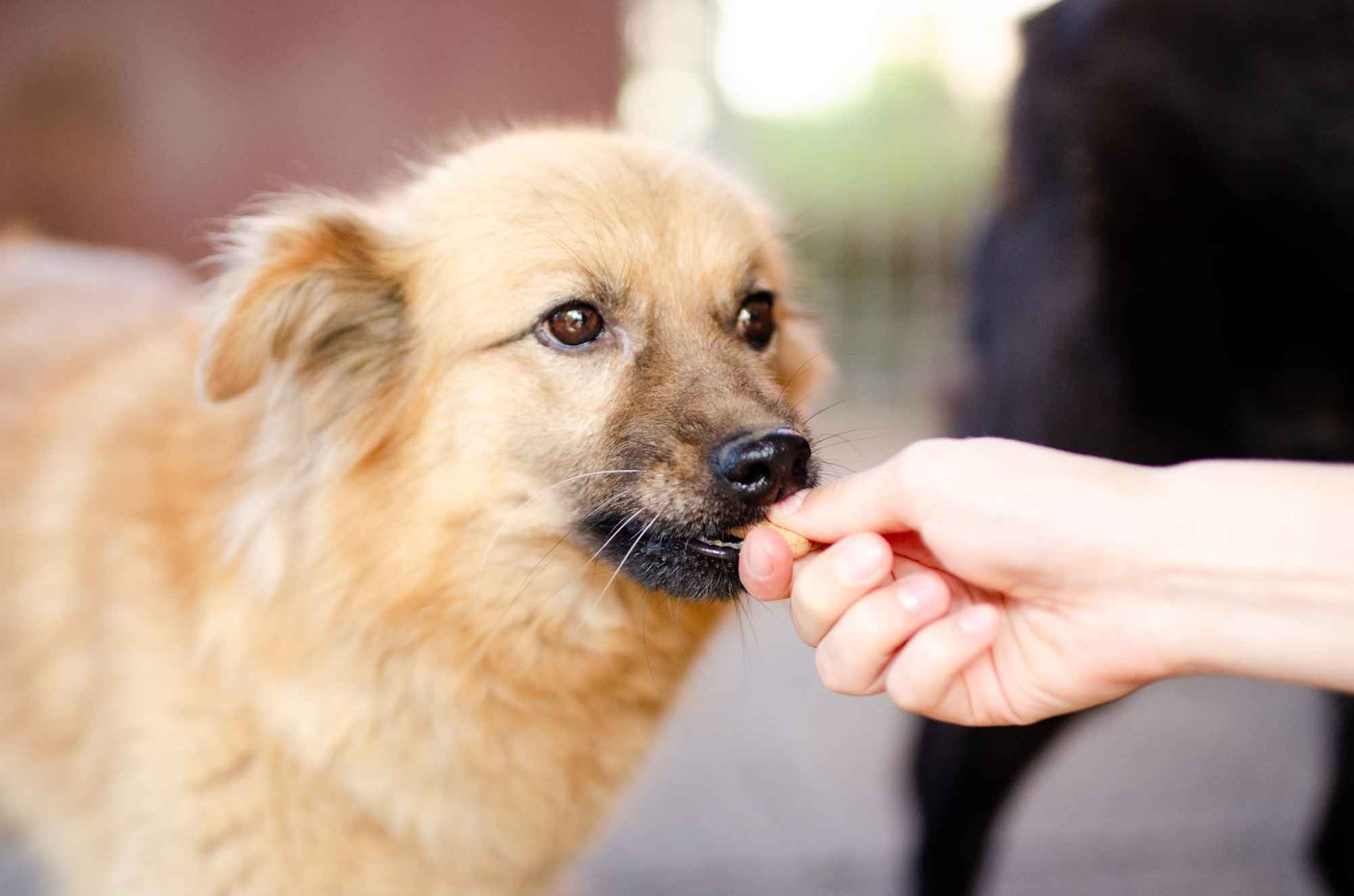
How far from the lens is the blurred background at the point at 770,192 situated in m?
2.32

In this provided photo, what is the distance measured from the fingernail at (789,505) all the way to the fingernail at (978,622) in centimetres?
25

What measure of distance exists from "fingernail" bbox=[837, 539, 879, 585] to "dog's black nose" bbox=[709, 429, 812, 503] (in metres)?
0.20

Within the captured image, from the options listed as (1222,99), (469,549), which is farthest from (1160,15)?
(469,549)

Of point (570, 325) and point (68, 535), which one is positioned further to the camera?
point (68, 535)

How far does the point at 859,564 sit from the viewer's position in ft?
3.42

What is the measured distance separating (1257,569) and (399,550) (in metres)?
1.11

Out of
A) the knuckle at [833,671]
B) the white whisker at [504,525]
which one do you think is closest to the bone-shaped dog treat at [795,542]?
the knuckle at [833,671]

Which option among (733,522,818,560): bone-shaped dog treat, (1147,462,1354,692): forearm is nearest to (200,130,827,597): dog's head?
(733,522,818,560): bone-shaped dog treat

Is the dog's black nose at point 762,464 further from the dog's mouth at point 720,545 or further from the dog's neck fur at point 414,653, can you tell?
the dog's neck fur at point 414,653

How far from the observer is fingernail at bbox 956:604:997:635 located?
1.01 metres

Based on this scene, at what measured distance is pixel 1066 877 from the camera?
7.41ft

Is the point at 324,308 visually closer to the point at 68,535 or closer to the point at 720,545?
the point at 68,535

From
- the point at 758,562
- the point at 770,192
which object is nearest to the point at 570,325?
the point at 758,562

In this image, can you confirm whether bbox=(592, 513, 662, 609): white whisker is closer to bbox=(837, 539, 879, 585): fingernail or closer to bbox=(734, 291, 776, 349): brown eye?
bbox=(837, 539, 879, 585): fingernail
